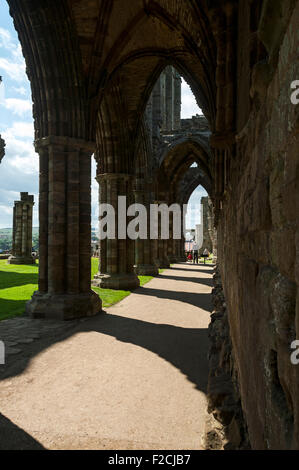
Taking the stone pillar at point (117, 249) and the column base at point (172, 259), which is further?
the column base at point (172, 259)

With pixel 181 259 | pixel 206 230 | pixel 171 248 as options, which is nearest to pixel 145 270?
pixel 171 248

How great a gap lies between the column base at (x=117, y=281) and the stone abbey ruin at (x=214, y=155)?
0.04 metres

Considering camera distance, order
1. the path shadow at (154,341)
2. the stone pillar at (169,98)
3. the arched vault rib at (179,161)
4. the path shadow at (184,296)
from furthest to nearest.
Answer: the stone pillar at (169,98)
the arched vault rib at (179,161)
the path shadow at (184,296)
the path shadow at (154,341)

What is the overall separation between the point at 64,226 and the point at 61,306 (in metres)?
1.61

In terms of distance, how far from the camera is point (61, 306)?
641 cm

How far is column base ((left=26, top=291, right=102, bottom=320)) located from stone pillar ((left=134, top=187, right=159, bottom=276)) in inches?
320

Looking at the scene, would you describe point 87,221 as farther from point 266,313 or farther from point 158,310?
point 266,313

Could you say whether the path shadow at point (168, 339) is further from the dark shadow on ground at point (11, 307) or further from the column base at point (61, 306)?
the dark shadow on ground at point (11, 307)

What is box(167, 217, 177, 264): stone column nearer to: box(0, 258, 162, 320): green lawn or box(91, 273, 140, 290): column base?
box(0, 258, 162, 320): green lawn

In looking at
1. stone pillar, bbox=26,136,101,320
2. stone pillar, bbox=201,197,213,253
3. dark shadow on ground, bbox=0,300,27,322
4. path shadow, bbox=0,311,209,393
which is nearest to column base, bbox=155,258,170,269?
dark shadow on ground, bbox=0,300,27,322

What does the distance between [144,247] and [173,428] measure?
12.4 meters

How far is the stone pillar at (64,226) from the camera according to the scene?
678 cm

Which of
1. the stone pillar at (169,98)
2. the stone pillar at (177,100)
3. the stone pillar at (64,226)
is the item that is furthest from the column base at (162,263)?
the stone pillar at (177,100)
